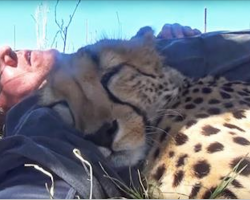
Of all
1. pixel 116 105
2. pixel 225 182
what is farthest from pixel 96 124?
pixel 225 182

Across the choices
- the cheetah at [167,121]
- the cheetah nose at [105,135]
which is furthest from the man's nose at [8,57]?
the cheetah nose at [105,135]

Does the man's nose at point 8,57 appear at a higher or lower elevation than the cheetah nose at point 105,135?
higher

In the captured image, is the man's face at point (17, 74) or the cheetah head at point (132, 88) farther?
the man's face at point (17, 74)

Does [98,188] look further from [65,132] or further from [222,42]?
[222,42]

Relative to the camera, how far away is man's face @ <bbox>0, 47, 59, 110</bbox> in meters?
1.96

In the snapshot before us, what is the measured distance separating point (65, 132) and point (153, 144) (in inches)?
8.4

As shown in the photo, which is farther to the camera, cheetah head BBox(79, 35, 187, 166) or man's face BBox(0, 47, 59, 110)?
man's face BBox(0, 47, 59, 110)

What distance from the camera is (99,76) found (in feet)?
4.86

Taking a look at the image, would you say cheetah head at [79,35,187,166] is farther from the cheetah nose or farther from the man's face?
the man's face

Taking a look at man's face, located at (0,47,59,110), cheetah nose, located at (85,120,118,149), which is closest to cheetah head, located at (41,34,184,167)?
cheetah nose, located at (85,120,118,149)

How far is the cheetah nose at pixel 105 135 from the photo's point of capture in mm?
1370

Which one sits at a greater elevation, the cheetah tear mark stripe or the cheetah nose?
the cheetah tear mark stripe

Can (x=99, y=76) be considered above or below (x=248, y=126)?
above

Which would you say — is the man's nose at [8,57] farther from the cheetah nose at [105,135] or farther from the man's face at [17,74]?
the cheetah nose at [105,135]
